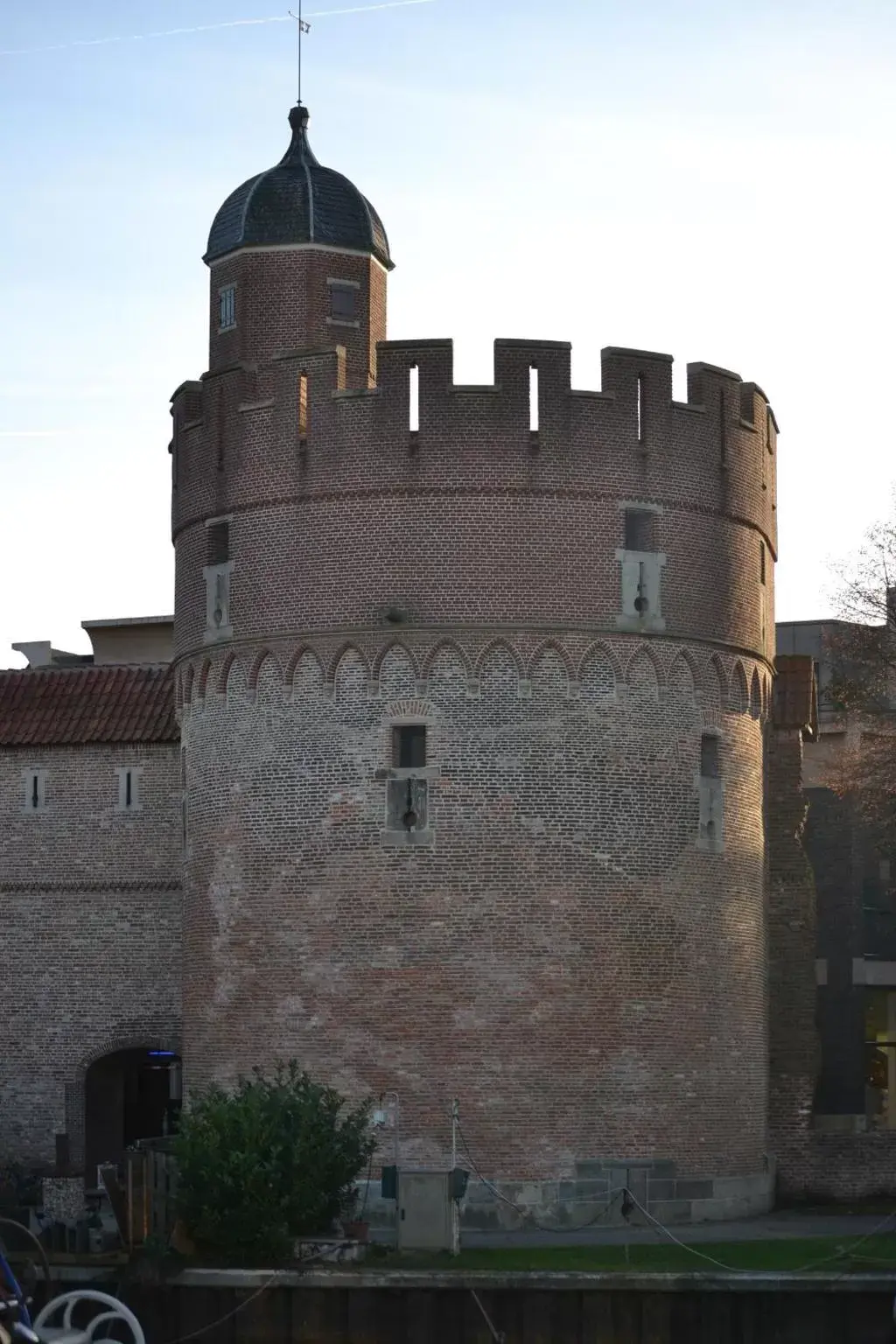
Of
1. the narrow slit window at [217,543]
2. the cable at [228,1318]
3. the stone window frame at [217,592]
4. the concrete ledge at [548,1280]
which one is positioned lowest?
the cable at [228,1318]

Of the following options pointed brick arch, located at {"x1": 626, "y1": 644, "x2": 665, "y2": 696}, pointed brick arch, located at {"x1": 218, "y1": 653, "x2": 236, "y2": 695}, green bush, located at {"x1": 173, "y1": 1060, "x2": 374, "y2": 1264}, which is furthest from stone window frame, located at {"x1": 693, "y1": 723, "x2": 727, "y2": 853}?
green bush, located at {"x1": 173, "y1": 1060, "x2": 374, "y2": 1264}

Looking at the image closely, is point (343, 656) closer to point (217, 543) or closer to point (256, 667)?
point (256, 667)

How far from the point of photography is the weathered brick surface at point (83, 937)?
37562 mm

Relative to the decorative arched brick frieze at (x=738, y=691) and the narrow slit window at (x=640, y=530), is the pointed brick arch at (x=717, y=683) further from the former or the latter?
the narrow slit window at (x=640, y=530)

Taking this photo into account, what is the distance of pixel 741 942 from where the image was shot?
33.8m

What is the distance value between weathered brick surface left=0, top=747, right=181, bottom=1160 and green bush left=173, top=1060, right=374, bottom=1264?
30.8 feet

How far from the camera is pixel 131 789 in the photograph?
38.1m

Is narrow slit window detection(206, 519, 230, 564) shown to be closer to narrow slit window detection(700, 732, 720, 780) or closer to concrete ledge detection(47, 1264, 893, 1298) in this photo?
narrow slit window detection(700, 732, 720, 780)

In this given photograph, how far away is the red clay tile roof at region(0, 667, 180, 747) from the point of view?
1496 inches

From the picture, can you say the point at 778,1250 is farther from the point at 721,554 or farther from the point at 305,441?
the point at 305,441

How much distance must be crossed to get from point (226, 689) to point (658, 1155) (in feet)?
29.7

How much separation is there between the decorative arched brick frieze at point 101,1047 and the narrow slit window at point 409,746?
765 centimetres

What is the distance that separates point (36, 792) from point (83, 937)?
2588 millimetres

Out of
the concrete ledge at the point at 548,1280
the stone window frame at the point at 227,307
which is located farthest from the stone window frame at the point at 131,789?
the concrete ledge at the point at 548,1280
